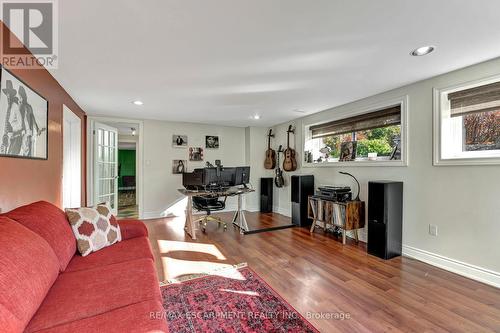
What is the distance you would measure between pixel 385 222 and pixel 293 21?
8.05 feet

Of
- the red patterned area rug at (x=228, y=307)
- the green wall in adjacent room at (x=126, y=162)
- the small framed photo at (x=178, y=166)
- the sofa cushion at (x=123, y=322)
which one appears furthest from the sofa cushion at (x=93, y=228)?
the green wall in adjacent room at (x=126, y=162)

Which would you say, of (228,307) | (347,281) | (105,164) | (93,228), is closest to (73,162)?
(105,164)

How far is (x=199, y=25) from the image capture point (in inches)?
63.8

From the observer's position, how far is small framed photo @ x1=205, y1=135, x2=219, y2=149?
534 cm

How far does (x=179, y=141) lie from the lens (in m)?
5.07

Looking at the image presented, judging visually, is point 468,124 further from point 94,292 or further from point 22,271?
point 22,271

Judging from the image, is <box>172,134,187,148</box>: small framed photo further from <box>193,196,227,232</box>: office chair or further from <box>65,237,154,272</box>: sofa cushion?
<box>65,237,154,272</box>: sofa cushion

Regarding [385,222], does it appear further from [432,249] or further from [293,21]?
[293,21]

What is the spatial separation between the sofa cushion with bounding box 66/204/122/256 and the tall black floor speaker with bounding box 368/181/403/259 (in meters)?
2.86

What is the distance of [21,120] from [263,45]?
202 centimetres

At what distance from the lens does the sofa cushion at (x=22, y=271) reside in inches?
33.9

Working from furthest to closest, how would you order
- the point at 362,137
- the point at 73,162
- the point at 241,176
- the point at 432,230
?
the point at 241,176 < the point at 73,162 < the point at 362,137 < the point at 432,230

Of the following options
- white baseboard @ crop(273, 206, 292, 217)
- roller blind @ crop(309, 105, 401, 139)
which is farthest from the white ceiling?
white baseboard @ crop(273, 206, 292, 217)

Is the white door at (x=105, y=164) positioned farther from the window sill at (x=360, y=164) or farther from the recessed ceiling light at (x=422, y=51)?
the recessed ceiling light at (x=422, y=51)
